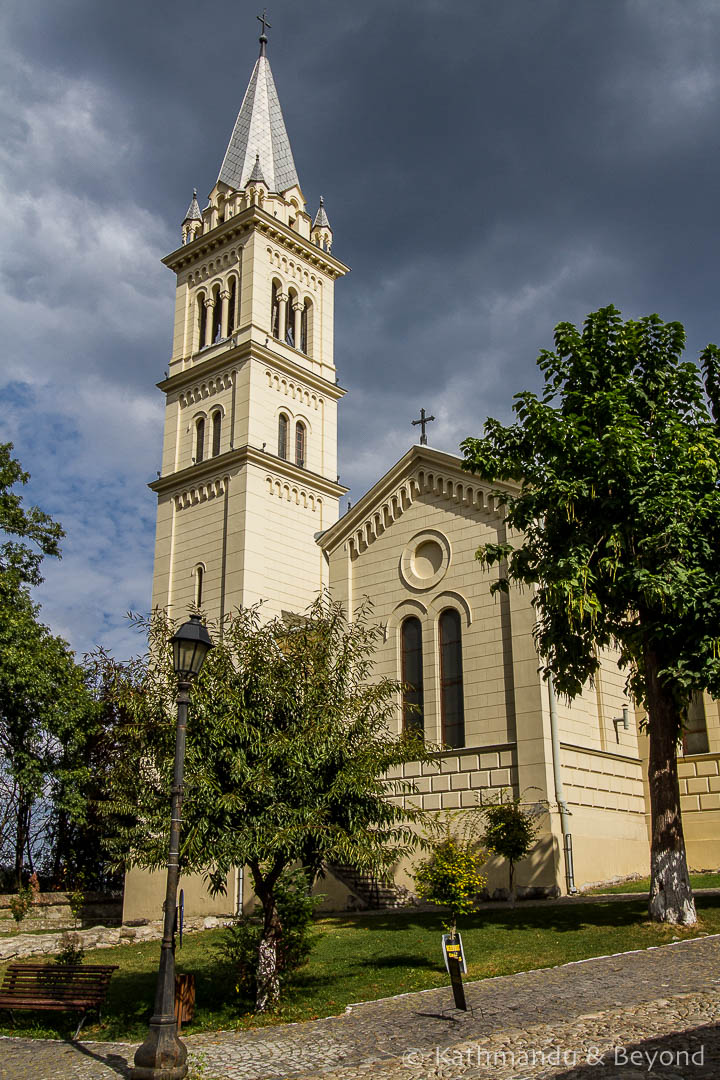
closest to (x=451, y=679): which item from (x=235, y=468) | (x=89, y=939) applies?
Answer: (x=89, y=939)

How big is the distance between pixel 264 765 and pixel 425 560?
16.4 metres

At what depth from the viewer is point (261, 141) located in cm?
4431

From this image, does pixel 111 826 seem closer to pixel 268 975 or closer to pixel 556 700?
pixel 268 975

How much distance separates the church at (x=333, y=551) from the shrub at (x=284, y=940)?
9.75m

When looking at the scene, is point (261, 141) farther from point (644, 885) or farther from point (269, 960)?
point (269, 960)

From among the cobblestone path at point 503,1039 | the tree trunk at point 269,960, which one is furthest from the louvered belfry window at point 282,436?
the cobblestone path at point 503,1039

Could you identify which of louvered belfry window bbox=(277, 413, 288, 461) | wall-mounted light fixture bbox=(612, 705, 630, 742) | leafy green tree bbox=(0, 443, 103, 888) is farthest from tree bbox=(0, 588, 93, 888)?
wall-mounted light fixture bbox=(612, 705, 630, 742)

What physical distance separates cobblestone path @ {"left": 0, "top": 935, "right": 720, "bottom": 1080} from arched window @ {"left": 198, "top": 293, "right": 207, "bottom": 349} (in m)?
31.4

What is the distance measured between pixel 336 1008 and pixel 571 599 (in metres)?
7.89

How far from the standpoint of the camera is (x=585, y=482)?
1772 cm

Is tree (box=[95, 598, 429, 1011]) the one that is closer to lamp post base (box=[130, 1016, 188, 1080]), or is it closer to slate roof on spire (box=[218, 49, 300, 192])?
lamp post base (box=[130, 1016, 188, 1080])

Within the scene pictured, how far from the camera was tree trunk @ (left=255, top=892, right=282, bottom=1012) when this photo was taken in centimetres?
1307

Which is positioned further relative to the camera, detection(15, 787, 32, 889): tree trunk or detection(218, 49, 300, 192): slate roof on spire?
detection(218, 49, 300, 192): slate roof on spire

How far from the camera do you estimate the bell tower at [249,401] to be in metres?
34.6
